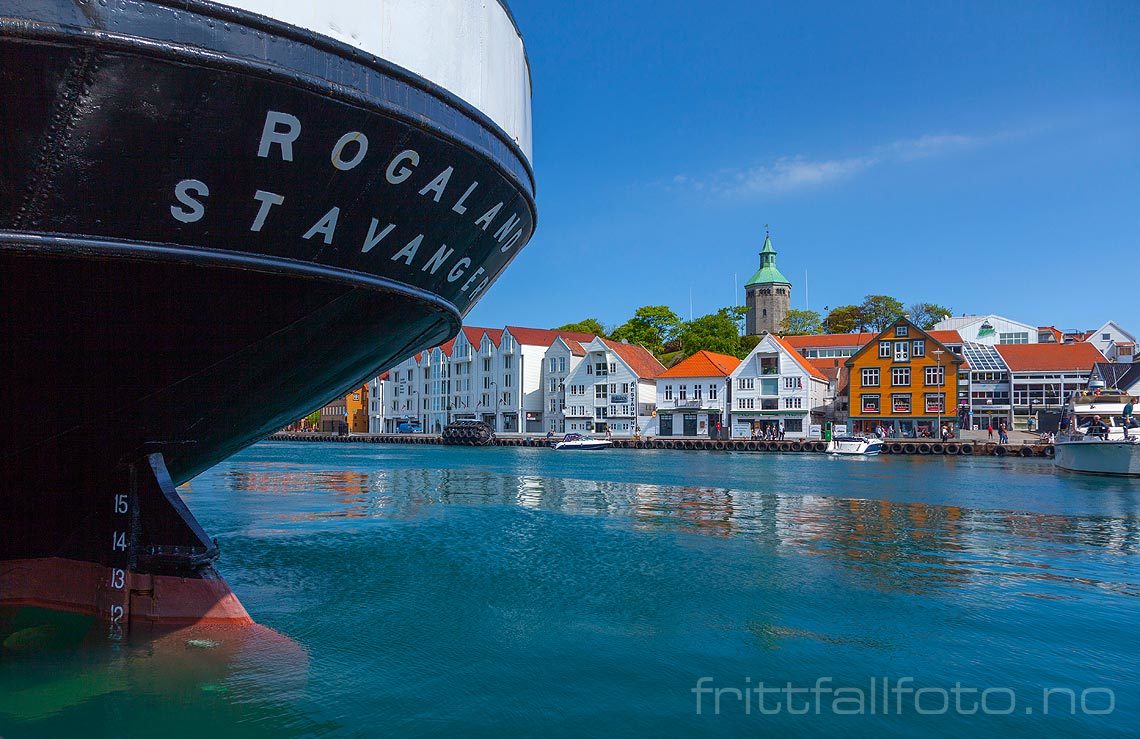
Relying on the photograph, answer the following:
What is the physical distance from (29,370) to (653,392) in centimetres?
7269

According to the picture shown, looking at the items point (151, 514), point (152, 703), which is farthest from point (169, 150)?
point (152, 703)

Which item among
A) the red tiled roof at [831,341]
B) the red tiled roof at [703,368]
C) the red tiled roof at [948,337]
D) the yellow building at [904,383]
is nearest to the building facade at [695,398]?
the red tiled roof at [703,368]

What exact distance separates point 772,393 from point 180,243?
222ft

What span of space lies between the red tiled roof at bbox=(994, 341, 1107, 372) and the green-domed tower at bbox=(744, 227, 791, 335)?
53.5 meters

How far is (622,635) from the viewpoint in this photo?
8648 mm

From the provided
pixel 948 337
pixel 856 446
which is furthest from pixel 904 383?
pixel 856 446

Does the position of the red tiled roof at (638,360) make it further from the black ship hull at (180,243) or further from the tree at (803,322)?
the black ship hull at (180,243)

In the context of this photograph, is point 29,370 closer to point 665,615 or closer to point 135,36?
point 135,36

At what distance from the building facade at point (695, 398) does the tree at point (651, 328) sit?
18.5 metres

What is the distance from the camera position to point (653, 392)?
76.6 metres

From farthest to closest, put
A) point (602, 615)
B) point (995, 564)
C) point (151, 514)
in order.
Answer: point (995, 564) < point (602, 615) < point (151, 514)

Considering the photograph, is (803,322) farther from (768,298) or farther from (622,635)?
(622,635)

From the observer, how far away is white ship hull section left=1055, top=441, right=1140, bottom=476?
35406mm

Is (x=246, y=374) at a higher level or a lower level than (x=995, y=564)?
higher
